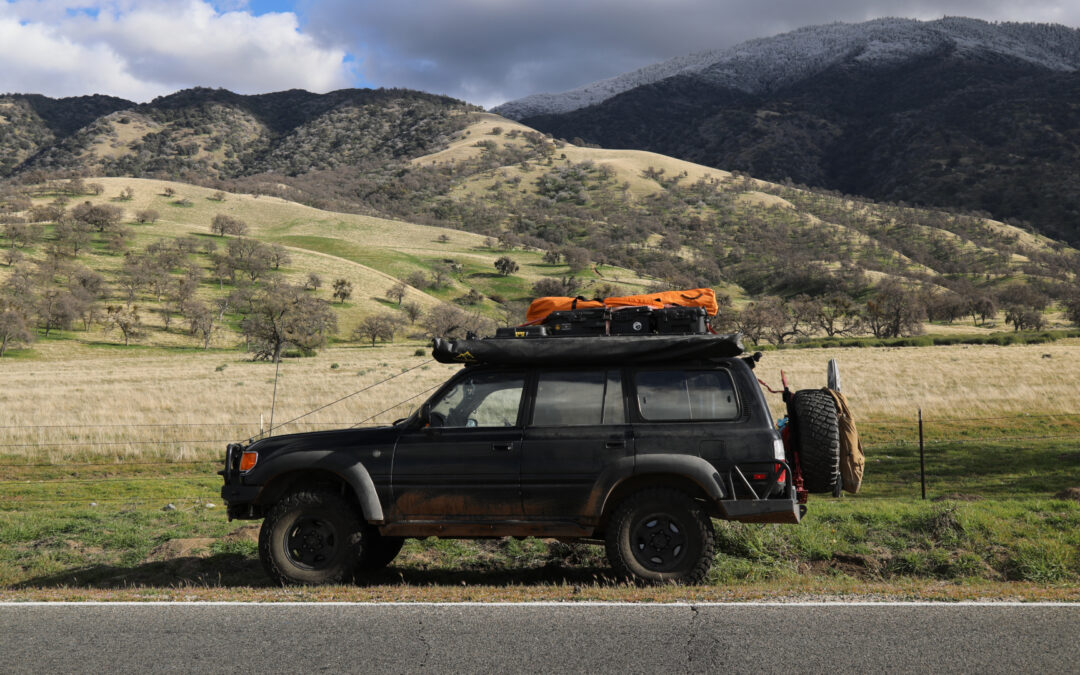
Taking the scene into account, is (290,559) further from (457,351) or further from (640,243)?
(640,243)

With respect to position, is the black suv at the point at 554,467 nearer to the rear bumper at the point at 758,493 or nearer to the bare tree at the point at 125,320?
the rear bumper at the point at 758,493

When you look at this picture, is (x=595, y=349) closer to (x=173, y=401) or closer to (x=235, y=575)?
(x=235, y=575)

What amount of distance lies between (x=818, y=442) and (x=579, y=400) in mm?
2271

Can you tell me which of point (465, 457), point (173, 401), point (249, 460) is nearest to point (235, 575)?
point (249, 460)

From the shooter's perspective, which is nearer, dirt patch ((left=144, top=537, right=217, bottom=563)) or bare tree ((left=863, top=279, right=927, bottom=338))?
dirt patch ((left=144, top=537, right=217, bottom=563))

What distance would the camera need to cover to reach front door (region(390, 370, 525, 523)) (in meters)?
7.35

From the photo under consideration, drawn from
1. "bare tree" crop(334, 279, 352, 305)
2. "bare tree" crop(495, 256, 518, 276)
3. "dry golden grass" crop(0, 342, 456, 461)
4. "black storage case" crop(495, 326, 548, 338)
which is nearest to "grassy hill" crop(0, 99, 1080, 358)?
"bare tree" crop(334, 279, 352, 305)

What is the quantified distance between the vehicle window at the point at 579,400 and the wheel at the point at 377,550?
2.18m

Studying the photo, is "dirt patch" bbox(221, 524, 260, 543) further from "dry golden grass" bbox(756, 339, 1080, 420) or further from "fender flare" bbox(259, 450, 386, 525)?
"dry golden grass" bbox(756, 339, 1080, 420)

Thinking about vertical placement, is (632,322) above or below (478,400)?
above

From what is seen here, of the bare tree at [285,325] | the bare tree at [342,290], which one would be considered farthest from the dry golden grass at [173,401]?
the bare tree at [342,290]

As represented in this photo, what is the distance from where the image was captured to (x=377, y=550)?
8.40 meters

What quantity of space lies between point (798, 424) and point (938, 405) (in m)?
22.2

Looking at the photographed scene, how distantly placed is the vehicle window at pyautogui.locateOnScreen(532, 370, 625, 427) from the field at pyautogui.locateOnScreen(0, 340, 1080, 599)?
153 centimetres
